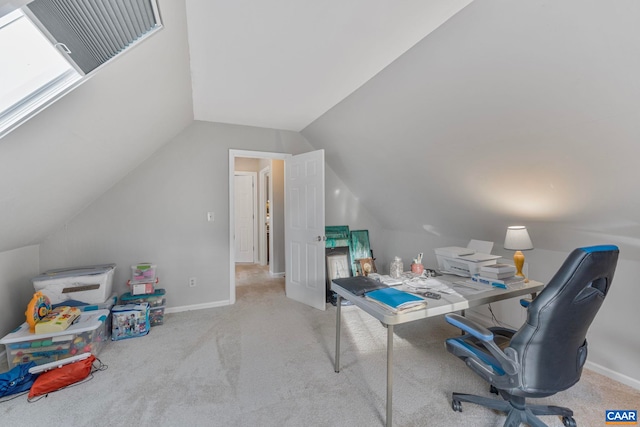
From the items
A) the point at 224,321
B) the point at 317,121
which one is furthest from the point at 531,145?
the point at 224,321

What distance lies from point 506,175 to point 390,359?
1.72 metres

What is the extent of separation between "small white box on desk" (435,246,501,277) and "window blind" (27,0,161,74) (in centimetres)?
258

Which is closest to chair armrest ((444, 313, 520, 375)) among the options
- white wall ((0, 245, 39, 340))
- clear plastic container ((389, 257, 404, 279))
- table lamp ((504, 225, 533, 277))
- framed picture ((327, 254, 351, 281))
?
clear plastic container ((389, 257, 404, 279))

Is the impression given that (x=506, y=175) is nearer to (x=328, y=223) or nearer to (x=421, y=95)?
(x=421, y=95)

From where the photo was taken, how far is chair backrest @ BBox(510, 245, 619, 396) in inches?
51.4

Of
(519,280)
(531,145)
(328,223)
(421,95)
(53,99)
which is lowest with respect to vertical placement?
(519,280)

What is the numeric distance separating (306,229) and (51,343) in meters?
2.60

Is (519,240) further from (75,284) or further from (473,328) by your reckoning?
(75,284)

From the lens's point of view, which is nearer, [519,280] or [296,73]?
[519,280]

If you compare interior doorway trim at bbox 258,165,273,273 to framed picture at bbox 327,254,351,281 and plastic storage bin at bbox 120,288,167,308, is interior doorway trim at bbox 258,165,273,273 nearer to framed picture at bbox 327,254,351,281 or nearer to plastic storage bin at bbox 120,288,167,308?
framed picture at bbox 327,254,351,281

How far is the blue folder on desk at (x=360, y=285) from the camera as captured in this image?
6.30 feet

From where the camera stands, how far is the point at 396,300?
65.2 inches

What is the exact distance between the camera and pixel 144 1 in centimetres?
122

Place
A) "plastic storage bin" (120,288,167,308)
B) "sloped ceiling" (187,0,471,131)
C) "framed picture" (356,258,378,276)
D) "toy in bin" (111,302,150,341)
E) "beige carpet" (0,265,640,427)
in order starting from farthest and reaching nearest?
"framed picture" (356,258,378,276), "plastic storage bin" (120,288,167,308), "toy in bin" (111,302,150,341), "beige carpet" (0,265,640,427), "sloped ceiling" (187,0,471,131)
